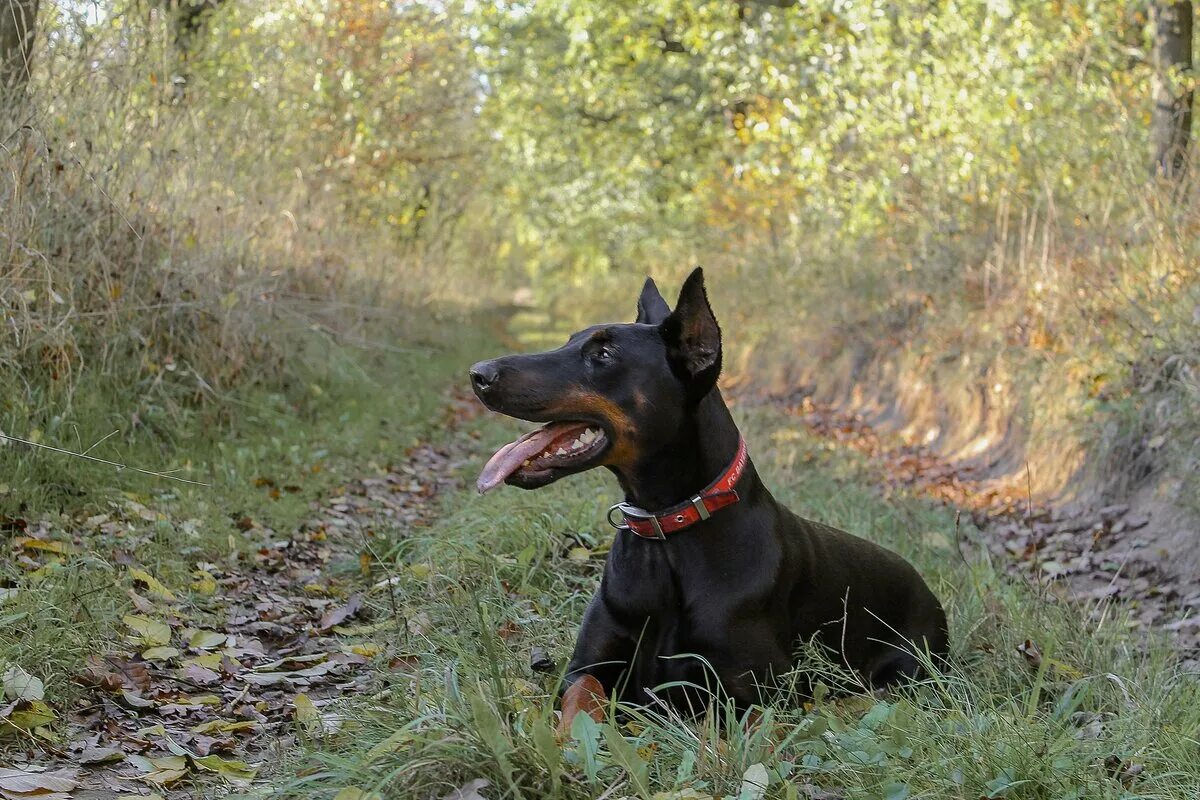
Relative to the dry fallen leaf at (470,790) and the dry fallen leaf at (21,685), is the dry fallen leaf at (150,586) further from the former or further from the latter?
the dry fallen leaf at (470,790)

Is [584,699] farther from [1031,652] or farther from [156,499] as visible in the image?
[156,499]

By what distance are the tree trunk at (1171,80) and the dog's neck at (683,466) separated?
270 inches

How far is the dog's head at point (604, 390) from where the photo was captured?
3.51 metres

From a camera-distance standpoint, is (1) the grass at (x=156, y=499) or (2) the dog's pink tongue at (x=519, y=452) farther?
(1) the grass at (x=156, y=499)

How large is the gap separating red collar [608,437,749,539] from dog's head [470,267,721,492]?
0.18m

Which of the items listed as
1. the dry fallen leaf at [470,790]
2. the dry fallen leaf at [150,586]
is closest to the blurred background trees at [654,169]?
the dry fallen leaf at [150,586]

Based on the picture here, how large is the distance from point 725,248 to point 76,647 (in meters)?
16.5

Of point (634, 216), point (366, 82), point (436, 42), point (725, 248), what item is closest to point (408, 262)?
point (366, 82)

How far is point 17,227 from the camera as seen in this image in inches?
217

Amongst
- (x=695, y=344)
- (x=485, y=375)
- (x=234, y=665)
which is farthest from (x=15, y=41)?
(x=695, y=344)

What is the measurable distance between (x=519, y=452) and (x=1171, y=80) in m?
8.19

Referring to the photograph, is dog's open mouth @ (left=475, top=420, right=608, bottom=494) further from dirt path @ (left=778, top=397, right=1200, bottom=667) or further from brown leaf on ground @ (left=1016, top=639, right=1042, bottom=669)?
dirt path @ (left=778, top=397, right=1200, bottom=667)

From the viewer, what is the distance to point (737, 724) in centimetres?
319

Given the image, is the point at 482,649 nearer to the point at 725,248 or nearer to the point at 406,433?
the point at 406,433
